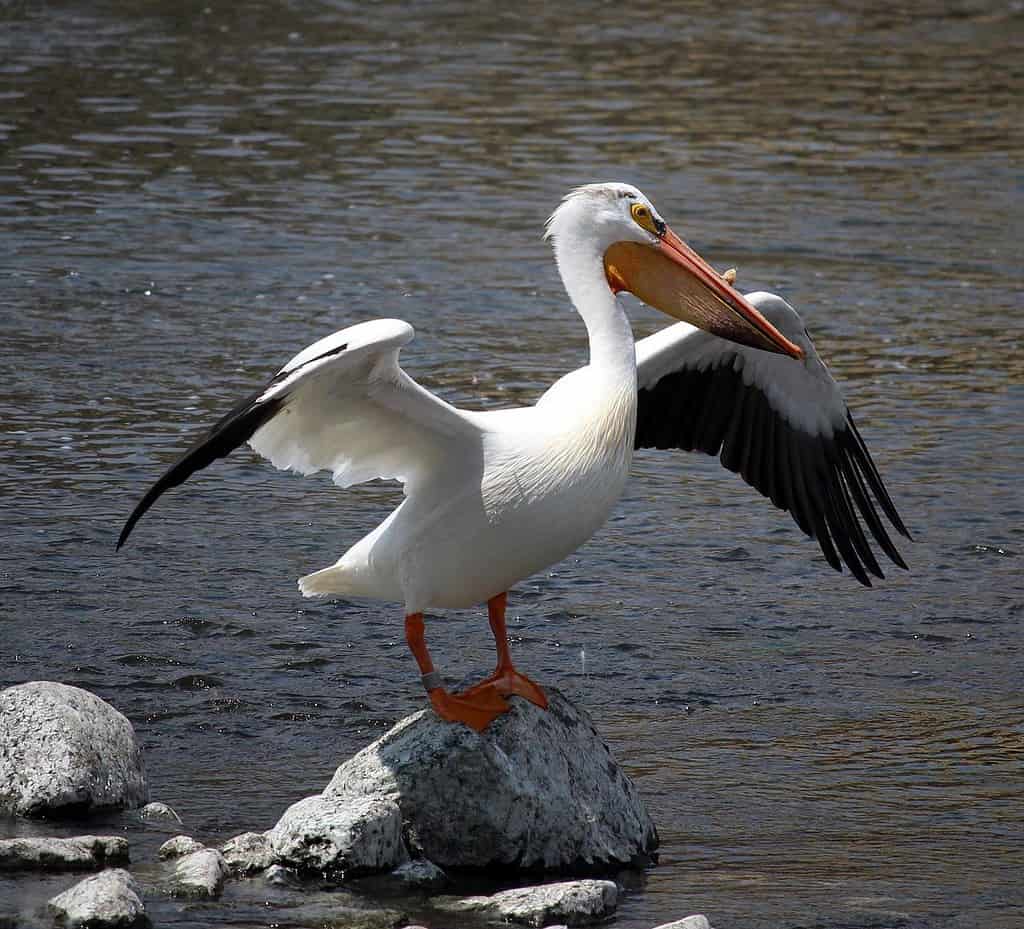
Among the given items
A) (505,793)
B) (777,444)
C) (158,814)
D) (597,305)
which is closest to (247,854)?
(158,814)

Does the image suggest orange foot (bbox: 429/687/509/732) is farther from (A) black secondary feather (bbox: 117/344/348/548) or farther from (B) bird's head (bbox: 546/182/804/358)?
(B) bird's head (bbox: 546/182/804/358)

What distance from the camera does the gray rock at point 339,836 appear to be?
5035 millimetres

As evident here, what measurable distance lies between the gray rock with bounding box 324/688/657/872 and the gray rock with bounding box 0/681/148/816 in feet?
1.97

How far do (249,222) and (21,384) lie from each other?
3769mm

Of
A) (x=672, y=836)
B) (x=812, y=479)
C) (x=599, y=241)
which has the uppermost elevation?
(x=599, y=241)

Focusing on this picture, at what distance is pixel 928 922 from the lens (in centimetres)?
494

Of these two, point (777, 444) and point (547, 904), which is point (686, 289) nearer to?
point (777, 444)

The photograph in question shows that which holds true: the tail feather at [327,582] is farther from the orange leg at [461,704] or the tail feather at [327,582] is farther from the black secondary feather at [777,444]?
the black secondary feather at [777,444]

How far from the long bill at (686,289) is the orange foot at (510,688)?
118cm

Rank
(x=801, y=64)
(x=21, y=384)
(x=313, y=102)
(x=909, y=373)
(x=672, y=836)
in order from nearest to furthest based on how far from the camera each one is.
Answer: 1. (x=672, y=836)
2. (x=21, y=384)
3. (x=909, y=373)
4. (x=313, y=102)
5. (x=801, y=64)

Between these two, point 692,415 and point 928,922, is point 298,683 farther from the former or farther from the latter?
point 928,922

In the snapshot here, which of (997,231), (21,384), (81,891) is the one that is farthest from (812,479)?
(997,231)

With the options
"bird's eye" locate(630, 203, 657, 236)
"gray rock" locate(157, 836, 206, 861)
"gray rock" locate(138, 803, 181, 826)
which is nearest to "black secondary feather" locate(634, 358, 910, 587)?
"bird's eye" locate(630, 203, 657, 236)

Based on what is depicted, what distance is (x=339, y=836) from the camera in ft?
16.5
